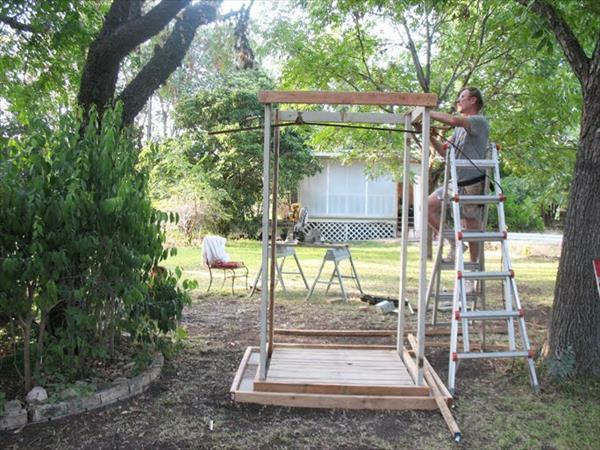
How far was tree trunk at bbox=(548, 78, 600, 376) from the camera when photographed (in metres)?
4.04

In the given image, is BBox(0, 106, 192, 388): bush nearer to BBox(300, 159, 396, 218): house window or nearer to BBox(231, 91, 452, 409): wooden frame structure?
BBox(231, 91, 452, 409): wooden frame structure

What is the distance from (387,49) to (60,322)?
8.00 meters

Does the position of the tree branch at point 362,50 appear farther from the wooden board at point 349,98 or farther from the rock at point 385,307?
the wooden board at point 349,98

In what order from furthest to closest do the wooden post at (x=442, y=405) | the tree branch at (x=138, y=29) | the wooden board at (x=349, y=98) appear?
the tree branch at (x=138, y=29) < the wooden board at (x=349, y=98) < the wooden post at (x=442, y=405)

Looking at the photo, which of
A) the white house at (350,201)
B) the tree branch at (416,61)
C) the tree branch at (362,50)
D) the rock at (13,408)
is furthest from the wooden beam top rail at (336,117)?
the white house at (350,201)

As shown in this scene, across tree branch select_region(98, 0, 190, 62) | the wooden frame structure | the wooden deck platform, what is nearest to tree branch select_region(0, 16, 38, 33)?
tree branch select_region(98, 0, 190, 62)

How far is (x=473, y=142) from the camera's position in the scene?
15.9 ft

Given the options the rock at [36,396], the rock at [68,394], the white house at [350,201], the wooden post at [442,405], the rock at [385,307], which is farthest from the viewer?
the white house at [350,201]

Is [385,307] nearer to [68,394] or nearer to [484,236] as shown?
[484,236]

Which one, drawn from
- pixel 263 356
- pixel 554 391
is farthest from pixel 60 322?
pixel 554 391

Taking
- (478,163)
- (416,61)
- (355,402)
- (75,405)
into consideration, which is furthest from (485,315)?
(416,61)

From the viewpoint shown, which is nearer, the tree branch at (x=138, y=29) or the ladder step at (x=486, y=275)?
the ladder step at (x=486, y=275)

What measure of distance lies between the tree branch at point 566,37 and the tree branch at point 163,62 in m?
3.35

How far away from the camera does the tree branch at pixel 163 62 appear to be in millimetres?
5234
